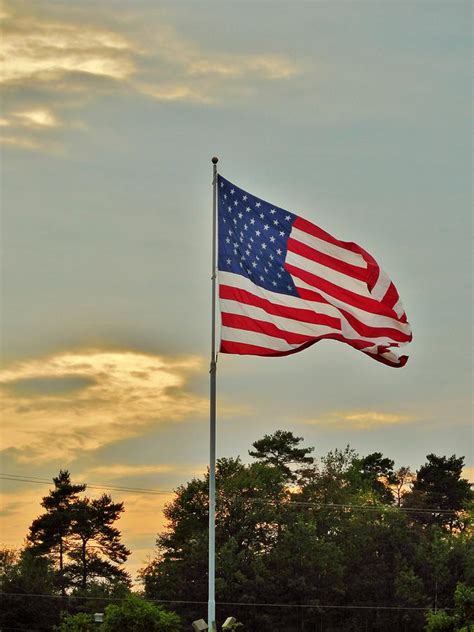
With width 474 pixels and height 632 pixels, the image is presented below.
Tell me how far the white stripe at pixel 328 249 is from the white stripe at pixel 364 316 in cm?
95

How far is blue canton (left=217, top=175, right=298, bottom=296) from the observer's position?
86.7 feet

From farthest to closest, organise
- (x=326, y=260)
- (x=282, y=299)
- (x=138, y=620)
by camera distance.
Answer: (x=138, y=620)
(x=326, y=260)
(x=282, y=299)

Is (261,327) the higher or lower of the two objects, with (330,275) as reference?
lower

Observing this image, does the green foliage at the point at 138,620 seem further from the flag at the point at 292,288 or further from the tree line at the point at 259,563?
the flag at the point at 292,288

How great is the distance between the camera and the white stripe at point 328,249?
88.0 feet

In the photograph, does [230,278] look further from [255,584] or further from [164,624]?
[255,584]

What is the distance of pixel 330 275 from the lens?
26703 mm

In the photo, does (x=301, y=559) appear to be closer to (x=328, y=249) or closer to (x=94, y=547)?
(x=94, y=547)

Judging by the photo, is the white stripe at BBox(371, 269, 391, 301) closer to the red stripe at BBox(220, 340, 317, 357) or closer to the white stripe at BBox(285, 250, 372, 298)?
the white stripe at BBox(285, 250, 372, 298)

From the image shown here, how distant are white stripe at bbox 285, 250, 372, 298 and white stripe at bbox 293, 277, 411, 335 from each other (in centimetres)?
37

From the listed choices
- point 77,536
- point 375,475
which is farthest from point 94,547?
point 375,475

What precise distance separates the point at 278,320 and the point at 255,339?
762 mm

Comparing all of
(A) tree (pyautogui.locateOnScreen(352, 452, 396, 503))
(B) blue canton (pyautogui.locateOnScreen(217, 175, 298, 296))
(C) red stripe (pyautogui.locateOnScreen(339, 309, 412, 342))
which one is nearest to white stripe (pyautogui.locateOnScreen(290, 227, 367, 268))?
(B) blue canton (pyautogui.locateOnScreen(217, 175, 298, 296))

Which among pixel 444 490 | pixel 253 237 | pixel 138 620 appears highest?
pixel 444 490
